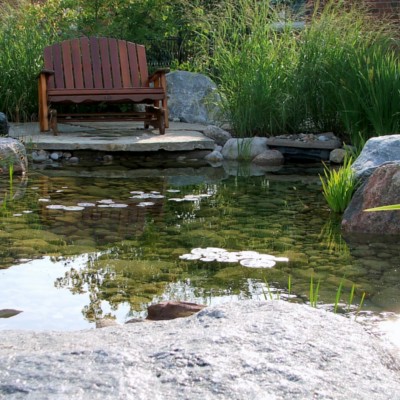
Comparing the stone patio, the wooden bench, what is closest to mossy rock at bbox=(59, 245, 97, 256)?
the stone patio

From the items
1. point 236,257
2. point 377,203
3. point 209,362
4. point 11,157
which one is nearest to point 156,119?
point 11,157

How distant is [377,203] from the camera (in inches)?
183

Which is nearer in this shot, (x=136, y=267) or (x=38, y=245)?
(x=136, y=267)

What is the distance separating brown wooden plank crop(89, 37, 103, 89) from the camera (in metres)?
9.49

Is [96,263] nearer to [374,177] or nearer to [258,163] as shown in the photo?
[374,177]

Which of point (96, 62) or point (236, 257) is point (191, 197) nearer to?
point (236, 257)

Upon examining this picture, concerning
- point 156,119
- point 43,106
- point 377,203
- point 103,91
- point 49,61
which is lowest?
point 377,203

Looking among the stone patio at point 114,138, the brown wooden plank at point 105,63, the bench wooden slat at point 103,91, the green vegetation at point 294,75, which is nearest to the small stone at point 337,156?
the green vegetation at point 294,75

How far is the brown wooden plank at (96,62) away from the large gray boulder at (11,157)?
9.16 ft

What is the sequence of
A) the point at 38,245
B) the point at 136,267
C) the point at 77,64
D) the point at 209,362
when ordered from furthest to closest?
the point at 77,64, the point at 38,245, the point at 136,267, the point at 209,362

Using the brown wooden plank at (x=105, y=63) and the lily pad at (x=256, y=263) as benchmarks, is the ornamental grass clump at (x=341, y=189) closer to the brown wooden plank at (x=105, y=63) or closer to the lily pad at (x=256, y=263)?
the lily pad at (x=256, y=263)

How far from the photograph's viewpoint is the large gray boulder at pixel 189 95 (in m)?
10.3

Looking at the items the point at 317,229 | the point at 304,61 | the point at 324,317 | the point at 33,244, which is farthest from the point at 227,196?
the point at 324,317

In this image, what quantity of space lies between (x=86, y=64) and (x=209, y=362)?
841cm
